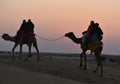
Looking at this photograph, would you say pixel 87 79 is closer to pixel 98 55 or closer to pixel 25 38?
pixel 98 55

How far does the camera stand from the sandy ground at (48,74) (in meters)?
21.3

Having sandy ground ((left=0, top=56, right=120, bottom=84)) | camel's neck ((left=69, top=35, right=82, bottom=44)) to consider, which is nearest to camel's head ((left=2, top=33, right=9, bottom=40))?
sandy ground ((left=0, top=56, right=120, bottom=84))

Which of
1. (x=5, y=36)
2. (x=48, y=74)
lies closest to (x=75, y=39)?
(x=48, y=74)

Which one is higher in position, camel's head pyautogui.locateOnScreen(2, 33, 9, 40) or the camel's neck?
camel's head pyautogui.locateOnScreen(2, 33, 9, 40)

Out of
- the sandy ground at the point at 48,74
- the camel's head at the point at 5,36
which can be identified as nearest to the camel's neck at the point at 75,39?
the sandy ground at the point at 48,74

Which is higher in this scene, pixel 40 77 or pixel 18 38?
pixel 18 38

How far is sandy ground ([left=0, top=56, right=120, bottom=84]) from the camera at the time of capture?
21.3m

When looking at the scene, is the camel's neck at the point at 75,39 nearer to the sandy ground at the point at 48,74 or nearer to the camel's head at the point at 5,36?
the sandy ground at the point at 48,74

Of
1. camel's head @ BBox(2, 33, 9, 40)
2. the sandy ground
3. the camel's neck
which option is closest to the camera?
the sandy ground

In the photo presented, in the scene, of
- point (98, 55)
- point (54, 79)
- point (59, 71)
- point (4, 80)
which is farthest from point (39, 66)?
point (4, 80)

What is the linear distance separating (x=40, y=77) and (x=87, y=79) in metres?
4.74

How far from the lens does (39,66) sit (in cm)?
2866

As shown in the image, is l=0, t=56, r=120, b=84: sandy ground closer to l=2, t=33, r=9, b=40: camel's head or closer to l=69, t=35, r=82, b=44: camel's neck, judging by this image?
l=69, t=35, r=82, b=44: camel's neck

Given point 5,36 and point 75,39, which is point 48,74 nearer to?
point 75,39
